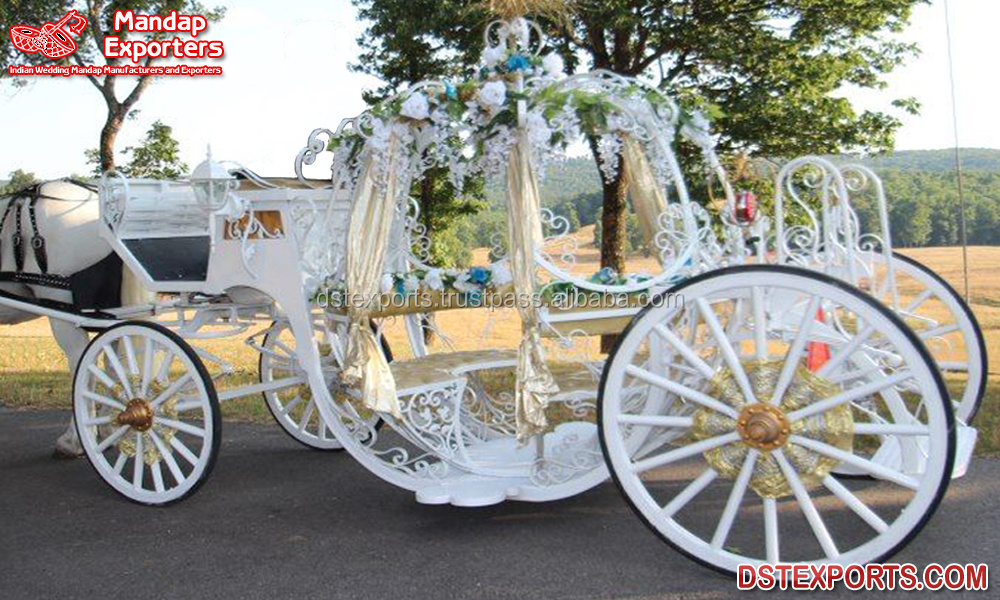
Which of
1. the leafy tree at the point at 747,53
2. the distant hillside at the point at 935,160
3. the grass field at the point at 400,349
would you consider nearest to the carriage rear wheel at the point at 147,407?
the grass field at the point at 400,349

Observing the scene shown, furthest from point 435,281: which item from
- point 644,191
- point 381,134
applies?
point 644,191

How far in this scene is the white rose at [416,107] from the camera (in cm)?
388

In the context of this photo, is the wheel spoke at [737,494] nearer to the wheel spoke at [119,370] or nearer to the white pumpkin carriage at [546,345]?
the white pumpkin carriage at [546,345]

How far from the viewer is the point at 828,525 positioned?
13.2 ft

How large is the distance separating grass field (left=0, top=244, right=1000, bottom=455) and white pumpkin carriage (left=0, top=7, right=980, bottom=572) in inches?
14.6

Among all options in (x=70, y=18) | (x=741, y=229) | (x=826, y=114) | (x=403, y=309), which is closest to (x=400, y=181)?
(x=403, y=309)

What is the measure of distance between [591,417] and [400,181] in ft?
10.5

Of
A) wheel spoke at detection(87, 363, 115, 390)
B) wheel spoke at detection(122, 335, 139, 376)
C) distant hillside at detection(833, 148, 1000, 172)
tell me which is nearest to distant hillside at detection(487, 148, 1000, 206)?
distant hillside at detection(833, 148, 1000, 172)

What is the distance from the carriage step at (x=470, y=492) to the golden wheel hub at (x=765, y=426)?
1.14 m

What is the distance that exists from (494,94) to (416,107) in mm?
354

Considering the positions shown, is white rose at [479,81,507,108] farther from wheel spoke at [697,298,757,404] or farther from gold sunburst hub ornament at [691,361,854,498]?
gold sunburst hub ornament at [691,361,854,498]

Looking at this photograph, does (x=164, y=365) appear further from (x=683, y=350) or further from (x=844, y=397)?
(x=844, y=397)

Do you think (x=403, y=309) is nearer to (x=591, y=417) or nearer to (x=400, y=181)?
(x=400, y=181)

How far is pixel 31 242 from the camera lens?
214 inches
